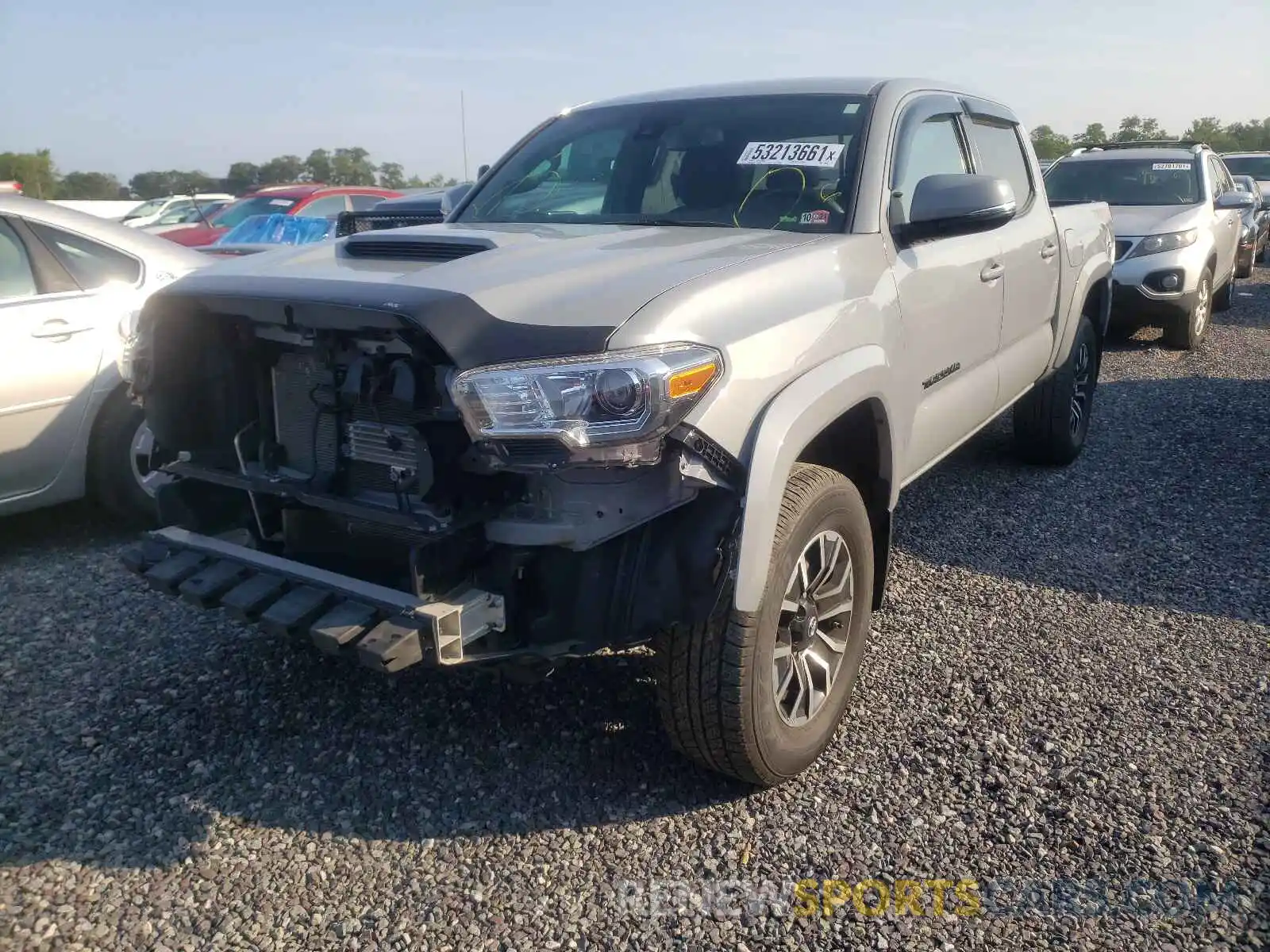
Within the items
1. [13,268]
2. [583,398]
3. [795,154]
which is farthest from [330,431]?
[13,268]

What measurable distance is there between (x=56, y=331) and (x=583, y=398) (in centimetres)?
323

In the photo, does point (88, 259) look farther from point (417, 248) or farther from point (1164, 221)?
point (1164, 221)

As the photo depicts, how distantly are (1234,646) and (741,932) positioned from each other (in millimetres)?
2303

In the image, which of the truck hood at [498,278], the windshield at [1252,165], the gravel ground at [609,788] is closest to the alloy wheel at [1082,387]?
the gravel ground at [609,788]

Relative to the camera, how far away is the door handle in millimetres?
4367

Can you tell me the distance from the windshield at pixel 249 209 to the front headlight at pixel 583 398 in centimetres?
1165

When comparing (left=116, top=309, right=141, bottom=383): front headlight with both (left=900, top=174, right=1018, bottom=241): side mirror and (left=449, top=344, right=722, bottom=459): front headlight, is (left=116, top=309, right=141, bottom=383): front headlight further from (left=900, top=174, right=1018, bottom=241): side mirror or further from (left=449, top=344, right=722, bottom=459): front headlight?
(left=900, top=174, right=1018, bottom=241): side mirror

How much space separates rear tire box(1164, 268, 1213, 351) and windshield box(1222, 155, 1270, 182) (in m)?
11.0

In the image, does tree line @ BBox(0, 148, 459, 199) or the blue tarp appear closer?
the blue tarp

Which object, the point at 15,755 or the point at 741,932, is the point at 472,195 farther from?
the point at 741,932

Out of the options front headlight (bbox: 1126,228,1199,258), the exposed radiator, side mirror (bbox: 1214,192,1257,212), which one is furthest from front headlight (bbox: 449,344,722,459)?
side mirror (bbox: 1214,192,1257,212)

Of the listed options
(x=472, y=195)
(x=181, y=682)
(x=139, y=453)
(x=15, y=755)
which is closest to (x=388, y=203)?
(x=472, y=195)

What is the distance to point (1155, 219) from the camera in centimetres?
931

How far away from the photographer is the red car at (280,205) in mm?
12703
